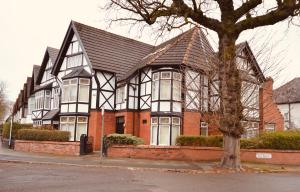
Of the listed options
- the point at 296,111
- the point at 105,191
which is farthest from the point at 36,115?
the point at 105,191

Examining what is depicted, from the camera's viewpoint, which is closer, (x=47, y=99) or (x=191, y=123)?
(x=191, y=123)

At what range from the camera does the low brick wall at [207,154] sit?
80.8 feet

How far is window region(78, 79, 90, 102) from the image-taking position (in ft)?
111

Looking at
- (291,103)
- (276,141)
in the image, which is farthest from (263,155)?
(291,103)

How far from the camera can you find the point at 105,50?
35.9 m

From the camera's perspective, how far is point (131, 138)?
26.8m

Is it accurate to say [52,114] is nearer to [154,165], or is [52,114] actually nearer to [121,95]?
[121,95]

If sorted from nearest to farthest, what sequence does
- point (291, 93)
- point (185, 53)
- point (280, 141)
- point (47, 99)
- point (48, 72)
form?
point (280, 141) < point (185, 53) < point (47, 99) < point (48, 72) < point (291, 93)

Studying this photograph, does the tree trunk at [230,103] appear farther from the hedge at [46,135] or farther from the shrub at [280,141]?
the hedge at [46,135]

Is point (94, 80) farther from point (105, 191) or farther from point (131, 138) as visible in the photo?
point (105, 191)

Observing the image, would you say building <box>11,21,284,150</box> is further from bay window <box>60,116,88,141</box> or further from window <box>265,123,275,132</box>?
window <box>265,123,275,132</box>

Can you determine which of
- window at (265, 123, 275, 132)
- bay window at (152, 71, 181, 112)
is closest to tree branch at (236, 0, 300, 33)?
bay window at (152, 71, 181, 112)

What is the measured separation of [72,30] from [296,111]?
102 ft

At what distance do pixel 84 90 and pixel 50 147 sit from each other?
6762 millimetres
